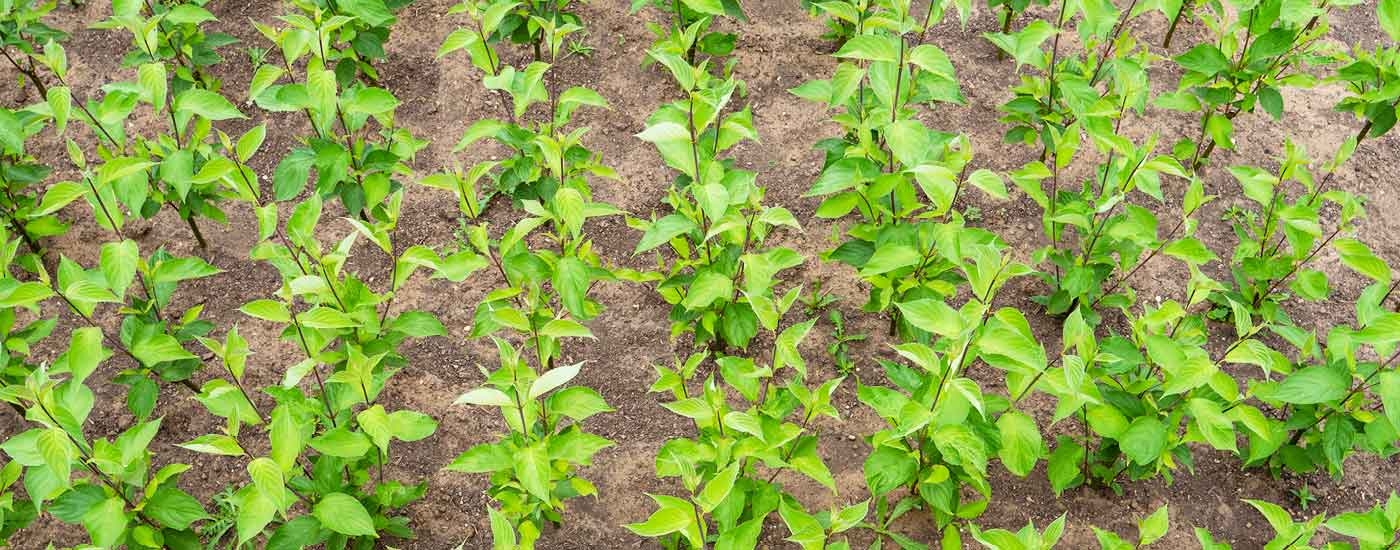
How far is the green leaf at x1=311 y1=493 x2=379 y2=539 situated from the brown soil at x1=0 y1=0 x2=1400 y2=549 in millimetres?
655

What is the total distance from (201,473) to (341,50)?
1923 millimetres

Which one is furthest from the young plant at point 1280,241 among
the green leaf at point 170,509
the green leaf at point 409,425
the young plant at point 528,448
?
the green leaf at point 170,509

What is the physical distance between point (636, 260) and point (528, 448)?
5.49 ft

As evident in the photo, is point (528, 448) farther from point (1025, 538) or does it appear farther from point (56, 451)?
point (1025, 538)

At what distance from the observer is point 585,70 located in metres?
5.15

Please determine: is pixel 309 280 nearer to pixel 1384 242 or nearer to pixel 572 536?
pixel 572 536

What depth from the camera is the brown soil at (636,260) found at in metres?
3.77

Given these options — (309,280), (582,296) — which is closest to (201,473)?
(309,280)

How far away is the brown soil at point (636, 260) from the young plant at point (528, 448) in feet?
1.86

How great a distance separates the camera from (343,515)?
3.09 metres

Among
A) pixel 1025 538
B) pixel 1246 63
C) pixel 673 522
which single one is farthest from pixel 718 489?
pixel 1246 63

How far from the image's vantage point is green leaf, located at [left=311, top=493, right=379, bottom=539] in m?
3.07

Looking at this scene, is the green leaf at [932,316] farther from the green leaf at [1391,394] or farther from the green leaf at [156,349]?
the green leaf at [156,349]

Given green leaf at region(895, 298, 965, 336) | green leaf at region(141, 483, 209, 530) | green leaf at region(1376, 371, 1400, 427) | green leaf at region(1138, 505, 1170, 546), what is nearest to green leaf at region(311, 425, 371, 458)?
green leaf at region(141, 483, 209, 530)
